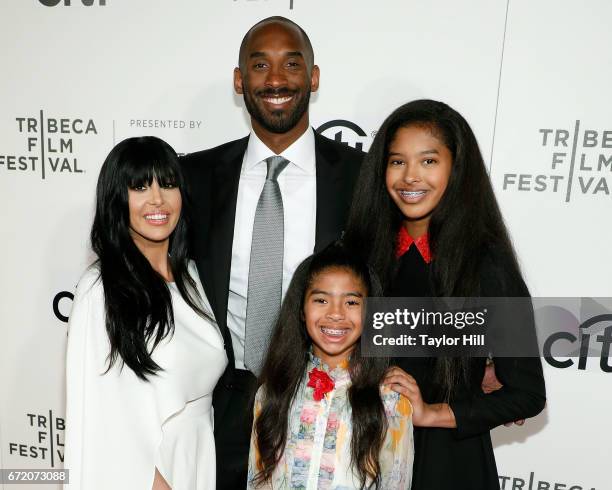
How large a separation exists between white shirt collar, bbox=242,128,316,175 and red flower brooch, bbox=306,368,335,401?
2.75 ft

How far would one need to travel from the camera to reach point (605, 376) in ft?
8.56

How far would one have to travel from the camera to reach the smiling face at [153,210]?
5.41ft

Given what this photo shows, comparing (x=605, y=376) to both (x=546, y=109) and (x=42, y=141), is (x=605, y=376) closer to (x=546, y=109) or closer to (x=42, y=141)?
(x=546, y=109)

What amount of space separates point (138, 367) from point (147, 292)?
0.73 ft

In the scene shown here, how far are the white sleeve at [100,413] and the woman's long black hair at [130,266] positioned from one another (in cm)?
4

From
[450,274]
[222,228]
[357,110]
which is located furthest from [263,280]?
[357,110]

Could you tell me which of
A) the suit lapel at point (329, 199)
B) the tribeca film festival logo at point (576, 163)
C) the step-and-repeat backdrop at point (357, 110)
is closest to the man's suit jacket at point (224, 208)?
the suit lapel at point (329, 199)

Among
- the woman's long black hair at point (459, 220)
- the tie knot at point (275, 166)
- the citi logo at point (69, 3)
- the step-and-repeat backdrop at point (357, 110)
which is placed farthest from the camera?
the citi logo at point (69, 3)

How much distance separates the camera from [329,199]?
6.62ft

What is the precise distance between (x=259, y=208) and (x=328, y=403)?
776mm

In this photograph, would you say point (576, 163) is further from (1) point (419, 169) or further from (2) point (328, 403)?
(2) point (328, 403)

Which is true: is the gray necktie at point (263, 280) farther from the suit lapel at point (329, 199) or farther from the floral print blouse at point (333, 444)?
the floral print blouse at point (333, 444)

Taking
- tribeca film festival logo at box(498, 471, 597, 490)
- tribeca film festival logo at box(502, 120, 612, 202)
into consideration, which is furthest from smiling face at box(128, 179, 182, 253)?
tribeca film festival logo at box(498, 471, 597, 490)

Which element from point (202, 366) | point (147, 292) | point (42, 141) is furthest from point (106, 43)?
point (202, 366)
